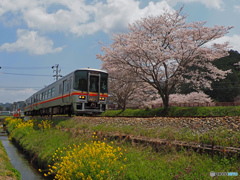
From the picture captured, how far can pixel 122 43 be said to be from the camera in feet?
71.3

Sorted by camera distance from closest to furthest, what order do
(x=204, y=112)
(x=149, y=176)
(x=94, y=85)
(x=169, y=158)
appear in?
1. (x=149, y=176)
2. (x=169, y=158)
3. (x=94, y=85)
4. (x=204, y=112)

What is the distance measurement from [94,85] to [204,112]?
8699 mm

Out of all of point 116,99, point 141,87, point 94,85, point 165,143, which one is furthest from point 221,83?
point 165,143

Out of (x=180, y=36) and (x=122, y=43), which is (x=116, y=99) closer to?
(x=122, y=43)

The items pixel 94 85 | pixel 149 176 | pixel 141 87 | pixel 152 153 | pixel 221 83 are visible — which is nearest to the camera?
pixel 149 176

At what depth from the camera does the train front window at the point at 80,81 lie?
13.8 m

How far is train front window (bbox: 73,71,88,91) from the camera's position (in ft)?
45.1

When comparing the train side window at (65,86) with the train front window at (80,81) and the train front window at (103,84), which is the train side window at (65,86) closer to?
the train front window at (80,81)

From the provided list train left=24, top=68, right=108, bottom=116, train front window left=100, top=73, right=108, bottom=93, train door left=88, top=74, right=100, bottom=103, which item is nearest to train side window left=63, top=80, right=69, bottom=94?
train left=24, top=68, right=108, bottom=116

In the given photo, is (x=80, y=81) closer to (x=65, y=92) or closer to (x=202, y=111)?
(x=65, y=92)

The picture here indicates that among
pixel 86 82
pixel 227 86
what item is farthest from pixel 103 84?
pixel 227 86

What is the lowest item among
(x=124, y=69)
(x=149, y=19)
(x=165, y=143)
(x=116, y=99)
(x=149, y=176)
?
(x=149, y=176)

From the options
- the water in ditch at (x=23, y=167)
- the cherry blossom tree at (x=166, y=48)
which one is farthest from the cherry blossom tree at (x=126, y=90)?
the water in ditch at (x=23, y=167)

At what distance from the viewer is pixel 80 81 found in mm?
13820
